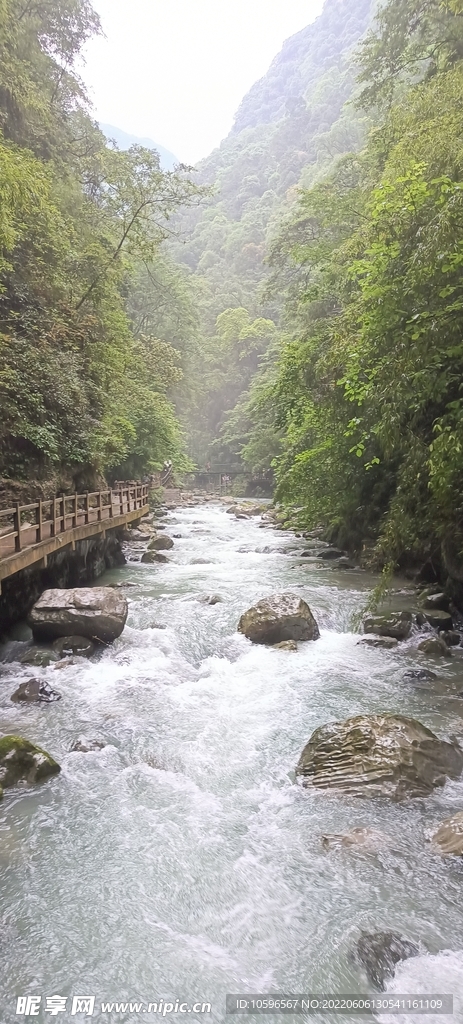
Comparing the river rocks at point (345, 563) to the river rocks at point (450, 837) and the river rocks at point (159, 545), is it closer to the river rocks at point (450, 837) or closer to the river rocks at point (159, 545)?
the river rocks at point (159, 545)

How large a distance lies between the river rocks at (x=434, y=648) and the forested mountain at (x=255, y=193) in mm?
17968

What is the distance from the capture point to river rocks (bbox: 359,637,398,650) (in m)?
8.82

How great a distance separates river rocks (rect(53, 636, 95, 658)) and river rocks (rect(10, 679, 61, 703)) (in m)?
1.13

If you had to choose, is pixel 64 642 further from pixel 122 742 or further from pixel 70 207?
pixel 70 207

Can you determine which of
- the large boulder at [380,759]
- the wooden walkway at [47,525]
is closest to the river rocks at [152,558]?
the wooden walkway at [47,525]

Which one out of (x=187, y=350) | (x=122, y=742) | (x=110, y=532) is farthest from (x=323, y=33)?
(x=122, y=742)

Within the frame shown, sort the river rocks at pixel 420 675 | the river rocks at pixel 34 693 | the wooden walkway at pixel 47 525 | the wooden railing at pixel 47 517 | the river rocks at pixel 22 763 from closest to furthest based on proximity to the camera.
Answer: the river rocks at pixel 22 763, the river rocks at pixel 34 693, the river rocks at pixel 420 675, the wooden walkway at pixel 47 525, the wooden railing at pixel 47 517

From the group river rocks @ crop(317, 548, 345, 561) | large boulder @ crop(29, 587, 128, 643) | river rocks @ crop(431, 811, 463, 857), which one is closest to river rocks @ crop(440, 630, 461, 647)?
river rocks @ crop(431, 811, 463, 857)

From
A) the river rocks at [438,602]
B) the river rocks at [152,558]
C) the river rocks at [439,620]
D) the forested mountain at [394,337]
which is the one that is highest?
the forested mountain at [394,337]

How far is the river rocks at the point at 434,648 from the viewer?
8438mm

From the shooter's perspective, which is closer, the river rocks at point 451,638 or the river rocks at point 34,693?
the river rocks at point 34,693

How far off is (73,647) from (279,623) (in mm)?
3288

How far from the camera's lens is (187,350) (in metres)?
36.9

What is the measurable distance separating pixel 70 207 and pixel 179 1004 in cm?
1885
